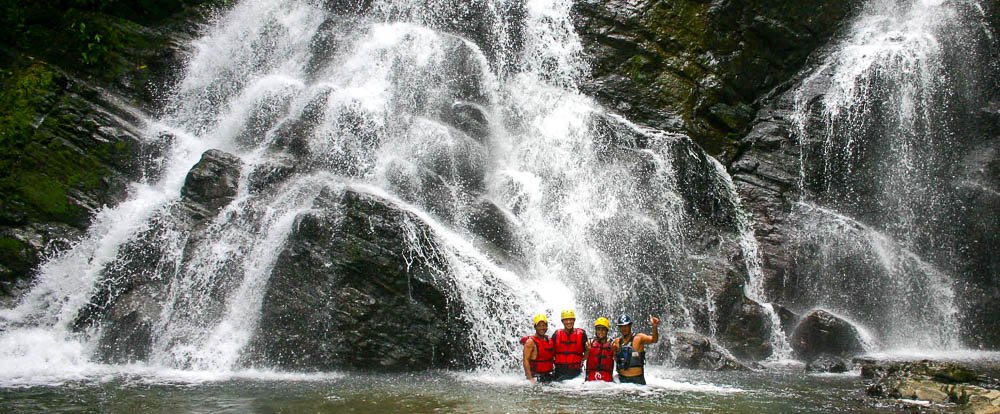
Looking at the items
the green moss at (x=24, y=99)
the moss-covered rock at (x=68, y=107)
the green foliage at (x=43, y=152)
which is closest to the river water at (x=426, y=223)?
the moss-covered rock at (x=68, y=107)

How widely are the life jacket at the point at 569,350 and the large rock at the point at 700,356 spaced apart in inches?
131

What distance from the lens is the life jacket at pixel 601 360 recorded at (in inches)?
379

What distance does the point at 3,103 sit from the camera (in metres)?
14.4

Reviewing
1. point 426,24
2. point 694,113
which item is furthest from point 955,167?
point 426,24

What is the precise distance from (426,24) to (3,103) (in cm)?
1051

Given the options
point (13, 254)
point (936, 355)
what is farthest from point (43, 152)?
point (936, 355)

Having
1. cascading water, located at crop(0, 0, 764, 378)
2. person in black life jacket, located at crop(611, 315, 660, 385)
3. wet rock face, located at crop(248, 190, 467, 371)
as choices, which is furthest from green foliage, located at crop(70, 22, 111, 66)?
person in black life jacket, located at crop(611, 315, 660, 385)

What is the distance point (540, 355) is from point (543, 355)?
41 millimetres

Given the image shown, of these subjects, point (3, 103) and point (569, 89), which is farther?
point (569, 89)

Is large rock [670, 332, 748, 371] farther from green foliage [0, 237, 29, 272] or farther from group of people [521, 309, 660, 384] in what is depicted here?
green foliage [0, 237, 29, 272]

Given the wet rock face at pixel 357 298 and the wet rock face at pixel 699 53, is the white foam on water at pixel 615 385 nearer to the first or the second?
the wet rock face at pixel 357 298

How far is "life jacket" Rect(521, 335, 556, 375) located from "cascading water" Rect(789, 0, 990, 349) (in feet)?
26.9

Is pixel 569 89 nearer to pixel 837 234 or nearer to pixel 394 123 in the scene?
pixel 394 123

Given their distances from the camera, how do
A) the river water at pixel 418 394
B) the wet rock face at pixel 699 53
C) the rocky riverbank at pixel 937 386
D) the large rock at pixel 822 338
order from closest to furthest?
the river water at pixel 418 394 → the rocky riverbank at pixel 937 386 → the large rock at pixel 822 338 → the wet rock face at pixel 699 53
